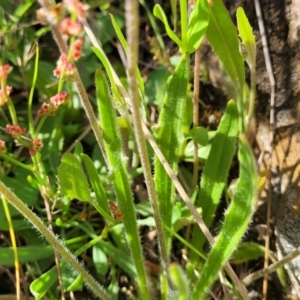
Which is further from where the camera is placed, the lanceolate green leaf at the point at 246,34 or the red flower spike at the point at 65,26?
the lanceolate green leaf at the point at 246,34

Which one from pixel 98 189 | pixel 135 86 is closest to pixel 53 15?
pixel 135 86

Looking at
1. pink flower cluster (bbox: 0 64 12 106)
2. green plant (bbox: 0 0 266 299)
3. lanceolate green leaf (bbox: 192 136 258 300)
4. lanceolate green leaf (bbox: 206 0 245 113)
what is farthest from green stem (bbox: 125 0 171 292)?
lanceolate green leaf (bbox: 206 0 245 113)

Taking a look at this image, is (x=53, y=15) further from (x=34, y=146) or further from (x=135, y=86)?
(x=34, y=146)

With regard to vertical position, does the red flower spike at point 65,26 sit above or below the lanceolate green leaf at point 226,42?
below

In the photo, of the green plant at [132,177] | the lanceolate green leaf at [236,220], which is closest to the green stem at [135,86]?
the green plant at [132,177]

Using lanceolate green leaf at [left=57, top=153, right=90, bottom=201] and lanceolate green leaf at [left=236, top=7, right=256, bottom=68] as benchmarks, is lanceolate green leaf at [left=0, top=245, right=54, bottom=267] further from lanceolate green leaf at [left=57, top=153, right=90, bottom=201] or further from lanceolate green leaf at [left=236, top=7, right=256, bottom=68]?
lanceolate green leaf at [left=236, top=7, right=256, bottom=68]

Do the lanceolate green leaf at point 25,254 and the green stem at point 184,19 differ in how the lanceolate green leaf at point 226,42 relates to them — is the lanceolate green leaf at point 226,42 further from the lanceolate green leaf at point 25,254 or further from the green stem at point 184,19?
the lanceolate green leaf at point 25,254

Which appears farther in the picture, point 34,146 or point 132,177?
point 132,177
